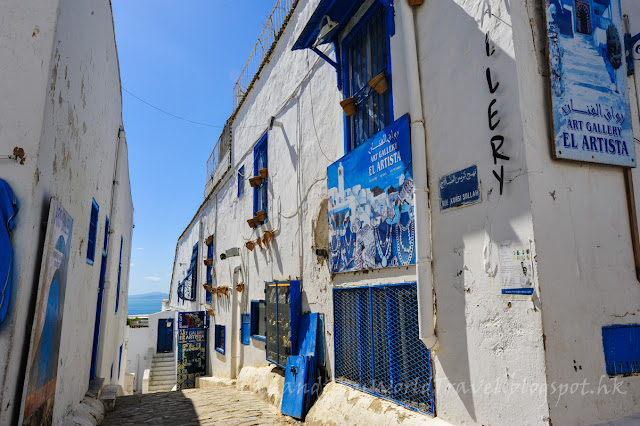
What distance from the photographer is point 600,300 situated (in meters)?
3.66

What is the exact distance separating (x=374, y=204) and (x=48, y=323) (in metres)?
3.74

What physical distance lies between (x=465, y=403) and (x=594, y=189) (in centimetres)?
225

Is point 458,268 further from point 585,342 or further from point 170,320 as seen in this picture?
point 170,320

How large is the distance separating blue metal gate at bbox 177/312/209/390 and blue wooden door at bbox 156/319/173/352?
13.9m

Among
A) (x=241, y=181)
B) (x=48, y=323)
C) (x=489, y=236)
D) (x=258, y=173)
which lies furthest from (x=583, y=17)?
(x=241, y=181)

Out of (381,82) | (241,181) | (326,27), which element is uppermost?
(326,27)

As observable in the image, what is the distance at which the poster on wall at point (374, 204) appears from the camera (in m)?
5.02

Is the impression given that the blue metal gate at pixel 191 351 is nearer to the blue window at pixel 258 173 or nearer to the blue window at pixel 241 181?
the blue window at pixel 241 181

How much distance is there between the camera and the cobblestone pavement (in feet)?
21.7

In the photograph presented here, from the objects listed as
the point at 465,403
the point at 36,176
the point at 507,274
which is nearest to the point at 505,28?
the point at 507,274

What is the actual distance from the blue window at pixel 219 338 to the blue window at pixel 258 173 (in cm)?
486

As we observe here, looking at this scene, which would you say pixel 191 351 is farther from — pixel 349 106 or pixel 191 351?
pixel 349 106

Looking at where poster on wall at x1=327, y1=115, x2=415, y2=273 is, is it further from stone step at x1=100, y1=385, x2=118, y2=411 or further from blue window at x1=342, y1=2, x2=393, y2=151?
stone step at x1=100, y1=385, x2=118, y2=411

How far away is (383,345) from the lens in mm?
5352
